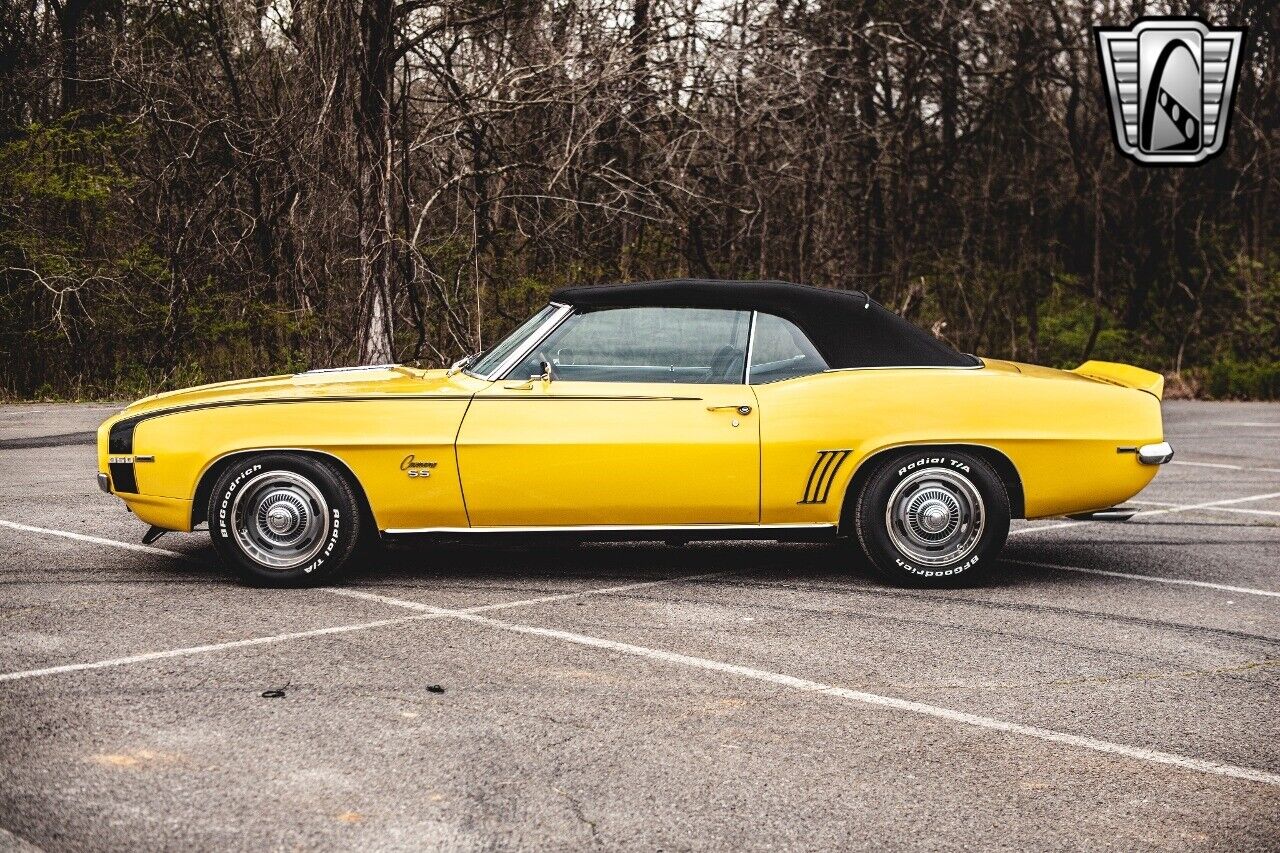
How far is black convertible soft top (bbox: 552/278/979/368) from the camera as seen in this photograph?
680 cm

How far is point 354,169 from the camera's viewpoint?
1547cm

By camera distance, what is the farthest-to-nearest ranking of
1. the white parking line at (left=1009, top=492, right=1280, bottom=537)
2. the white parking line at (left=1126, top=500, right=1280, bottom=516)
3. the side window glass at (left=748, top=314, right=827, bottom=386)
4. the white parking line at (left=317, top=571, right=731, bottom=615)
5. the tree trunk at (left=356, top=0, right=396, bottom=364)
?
the tree trunk at (left=356, top=0, right=396, bottom=364) < the white parking line at (left=1126, top=500, right=1280, bottom=516) < the white parking line at (left=1009, top=492, right=1280, bottom=537) < the side window glass at (left=748, top=314, right=827, bottom=386) < the white parking line at (left=317, top=571, right=731, bottom=615)

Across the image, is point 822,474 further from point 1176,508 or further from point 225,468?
point 1176,508

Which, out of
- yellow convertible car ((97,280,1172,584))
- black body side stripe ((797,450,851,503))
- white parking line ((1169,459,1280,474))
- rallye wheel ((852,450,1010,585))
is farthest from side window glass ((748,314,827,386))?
white parking line ((1169,459,1280,474))

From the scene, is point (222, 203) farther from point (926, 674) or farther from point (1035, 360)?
point (926, 674)

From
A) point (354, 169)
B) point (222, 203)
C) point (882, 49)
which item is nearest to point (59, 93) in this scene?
point (222, 203)

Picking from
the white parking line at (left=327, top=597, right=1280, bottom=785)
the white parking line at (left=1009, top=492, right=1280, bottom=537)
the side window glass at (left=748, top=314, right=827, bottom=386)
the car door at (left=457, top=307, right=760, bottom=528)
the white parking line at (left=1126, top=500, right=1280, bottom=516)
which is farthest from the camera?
the white parking line at (left=1126, top=500, right=1280, bottom=516)

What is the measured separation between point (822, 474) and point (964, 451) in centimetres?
67

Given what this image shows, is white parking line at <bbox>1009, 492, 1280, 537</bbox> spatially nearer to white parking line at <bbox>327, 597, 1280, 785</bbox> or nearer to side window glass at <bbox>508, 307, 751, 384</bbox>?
side window glass at <bbox>508, 307, 751, 384</bbox>

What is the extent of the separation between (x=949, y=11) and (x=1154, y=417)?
1698cm

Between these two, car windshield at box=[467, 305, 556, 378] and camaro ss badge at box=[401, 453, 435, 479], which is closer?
camaro ss badge at box=[401, 453, 435, 479]

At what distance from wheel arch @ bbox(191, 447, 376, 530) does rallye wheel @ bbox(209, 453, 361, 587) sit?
Answer: 0.02 meters

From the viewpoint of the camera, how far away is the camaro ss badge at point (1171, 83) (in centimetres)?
2081

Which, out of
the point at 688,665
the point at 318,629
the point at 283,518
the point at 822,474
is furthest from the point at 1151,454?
the point at 283,518
